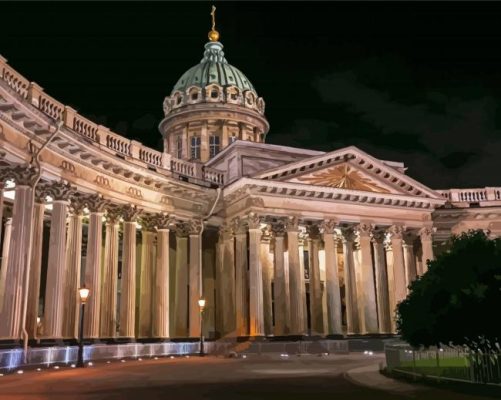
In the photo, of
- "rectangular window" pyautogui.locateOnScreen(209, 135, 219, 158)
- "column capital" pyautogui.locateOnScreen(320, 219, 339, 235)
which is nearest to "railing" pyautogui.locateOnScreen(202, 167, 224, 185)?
"column capital" pyautogui.locateOnScreen(320, 219, 339, 235)

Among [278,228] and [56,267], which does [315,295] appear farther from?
[56,267]

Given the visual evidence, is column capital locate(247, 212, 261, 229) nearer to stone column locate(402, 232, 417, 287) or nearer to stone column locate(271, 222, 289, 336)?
stone column locate(271, 222, 289, 336)

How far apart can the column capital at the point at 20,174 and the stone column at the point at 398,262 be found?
25.8 m

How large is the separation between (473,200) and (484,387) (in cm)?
3477

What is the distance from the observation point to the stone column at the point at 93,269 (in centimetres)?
2853

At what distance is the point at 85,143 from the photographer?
27750mm

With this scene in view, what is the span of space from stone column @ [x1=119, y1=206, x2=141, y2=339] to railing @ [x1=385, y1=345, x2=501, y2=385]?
16.9 metres

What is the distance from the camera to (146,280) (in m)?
34.0

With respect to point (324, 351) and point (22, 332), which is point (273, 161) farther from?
point (22, 332)

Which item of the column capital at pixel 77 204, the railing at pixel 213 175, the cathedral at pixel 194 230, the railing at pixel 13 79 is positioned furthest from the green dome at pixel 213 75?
the railing at pixel 13 79

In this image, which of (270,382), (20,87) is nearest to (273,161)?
(20,87)

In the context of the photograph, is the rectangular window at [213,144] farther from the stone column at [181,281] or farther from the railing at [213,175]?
the stone column at [181,281]

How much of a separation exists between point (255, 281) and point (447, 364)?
19167 mm

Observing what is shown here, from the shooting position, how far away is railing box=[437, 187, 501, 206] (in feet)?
149
